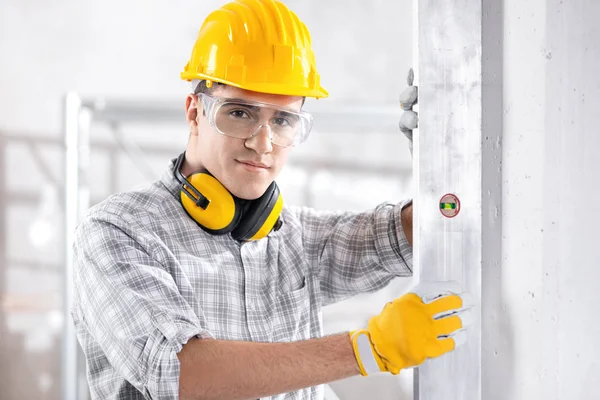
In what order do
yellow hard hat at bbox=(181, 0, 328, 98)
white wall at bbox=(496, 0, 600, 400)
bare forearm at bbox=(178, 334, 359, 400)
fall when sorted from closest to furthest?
white wall at bbox=(496, 0, 600, 400) → bare forearm at bbox=(178, 334, 359, 400) → yellow hard hat at bbox=(181, 0, 328, 98)

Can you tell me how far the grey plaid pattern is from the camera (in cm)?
124

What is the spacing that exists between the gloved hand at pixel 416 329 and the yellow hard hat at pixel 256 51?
0.66 m

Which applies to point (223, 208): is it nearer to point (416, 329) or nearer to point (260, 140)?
point (260, 140)

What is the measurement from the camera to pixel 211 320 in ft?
4.99

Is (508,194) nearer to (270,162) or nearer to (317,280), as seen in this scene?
(270,162)

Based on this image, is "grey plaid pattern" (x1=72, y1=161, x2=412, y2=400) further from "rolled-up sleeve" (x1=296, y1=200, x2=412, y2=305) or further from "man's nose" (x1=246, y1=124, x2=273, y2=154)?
"man's nose" (x1=246, y1=124, x2=273, y2=154)

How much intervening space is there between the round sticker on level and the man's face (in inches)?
26.3

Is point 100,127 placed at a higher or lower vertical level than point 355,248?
higher

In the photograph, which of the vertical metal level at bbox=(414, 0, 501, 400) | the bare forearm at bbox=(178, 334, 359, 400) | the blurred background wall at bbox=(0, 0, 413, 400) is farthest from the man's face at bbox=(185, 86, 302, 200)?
the blurred background wall at bbox=(0, 0, 413, 400)

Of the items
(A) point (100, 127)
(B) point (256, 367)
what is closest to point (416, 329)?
(B) point (256, 367)

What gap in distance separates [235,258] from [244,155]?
0.87 ft

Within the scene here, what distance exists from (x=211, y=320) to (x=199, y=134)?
0.48 metres

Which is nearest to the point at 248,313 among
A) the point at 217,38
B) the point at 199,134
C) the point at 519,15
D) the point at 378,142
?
the point at 199,134

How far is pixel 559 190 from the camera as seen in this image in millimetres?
922
